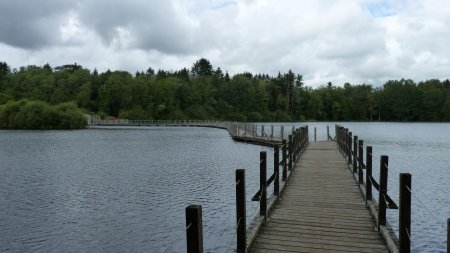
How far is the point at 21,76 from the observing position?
512 feet

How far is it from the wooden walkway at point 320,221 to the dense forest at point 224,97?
412ft

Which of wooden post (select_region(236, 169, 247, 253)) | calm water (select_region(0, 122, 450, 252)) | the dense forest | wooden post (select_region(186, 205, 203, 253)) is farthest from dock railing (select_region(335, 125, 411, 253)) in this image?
the dense forest

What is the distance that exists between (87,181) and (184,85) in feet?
411

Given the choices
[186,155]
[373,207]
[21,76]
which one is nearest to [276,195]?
[373,207]

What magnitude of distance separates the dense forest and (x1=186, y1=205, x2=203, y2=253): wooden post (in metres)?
133

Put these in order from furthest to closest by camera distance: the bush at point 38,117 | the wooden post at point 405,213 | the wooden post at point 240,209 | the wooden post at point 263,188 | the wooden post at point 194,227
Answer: the bush at point 38,117
the wooden post at point 263,188
the wooden post at point 240,209
the wooden post at point 405,213
the wooden post at point 194,227

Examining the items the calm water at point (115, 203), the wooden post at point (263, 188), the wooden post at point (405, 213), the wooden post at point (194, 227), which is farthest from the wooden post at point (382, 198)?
the wooden post at point (194, 227)

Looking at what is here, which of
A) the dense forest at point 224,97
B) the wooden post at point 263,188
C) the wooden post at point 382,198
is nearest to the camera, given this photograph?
the wooden post at point 382,198

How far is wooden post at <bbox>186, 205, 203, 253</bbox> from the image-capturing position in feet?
17.7

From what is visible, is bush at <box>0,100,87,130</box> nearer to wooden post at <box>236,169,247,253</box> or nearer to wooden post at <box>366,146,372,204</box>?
wooden post at <box>366,146,372,204</box>

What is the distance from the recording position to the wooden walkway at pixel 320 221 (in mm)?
8133

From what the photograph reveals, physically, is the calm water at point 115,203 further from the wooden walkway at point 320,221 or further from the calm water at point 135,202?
the wooden walkway at point 320,221

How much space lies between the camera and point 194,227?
5465mm

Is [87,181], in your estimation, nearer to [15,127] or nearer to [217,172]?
[217,172]
